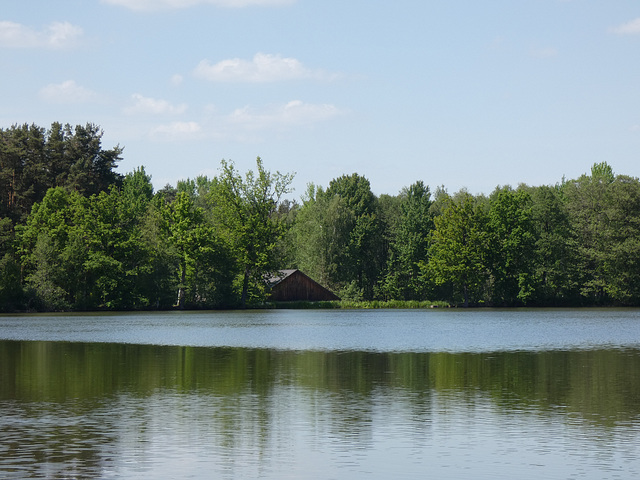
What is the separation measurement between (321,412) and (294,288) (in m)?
103

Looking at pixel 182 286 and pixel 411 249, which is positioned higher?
pixel 411 249

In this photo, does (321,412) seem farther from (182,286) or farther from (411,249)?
(411,249)

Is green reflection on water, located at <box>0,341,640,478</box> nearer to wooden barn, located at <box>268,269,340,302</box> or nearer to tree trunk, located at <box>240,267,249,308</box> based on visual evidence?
tree trunk, located at <box>240,267,249,308</box>

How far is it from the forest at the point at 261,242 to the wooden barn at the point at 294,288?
2.41m

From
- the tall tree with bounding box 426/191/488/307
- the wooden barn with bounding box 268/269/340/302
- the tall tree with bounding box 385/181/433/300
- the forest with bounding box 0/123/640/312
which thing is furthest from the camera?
the tall tree with bounding box 385/181/433/300

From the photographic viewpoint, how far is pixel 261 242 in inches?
4560

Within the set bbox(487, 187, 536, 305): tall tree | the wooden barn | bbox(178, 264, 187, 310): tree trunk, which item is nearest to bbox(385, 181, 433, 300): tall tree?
bbox(487, 187, 536, 305): tall tree

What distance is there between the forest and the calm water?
60.5 m

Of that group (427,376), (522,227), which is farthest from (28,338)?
(522,227)

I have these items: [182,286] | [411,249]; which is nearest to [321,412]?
[182,286]

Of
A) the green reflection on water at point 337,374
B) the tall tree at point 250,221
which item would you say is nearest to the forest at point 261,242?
the tall tree at point 250,221

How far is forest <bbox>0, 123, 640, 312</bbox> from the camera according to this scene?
100688 millimetres

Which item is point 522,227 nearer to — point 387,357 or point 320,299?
point 320,299

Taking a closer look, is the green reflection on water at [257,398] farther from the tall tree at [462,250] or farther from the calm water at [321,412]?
Result: the tall tree at [462,250]
